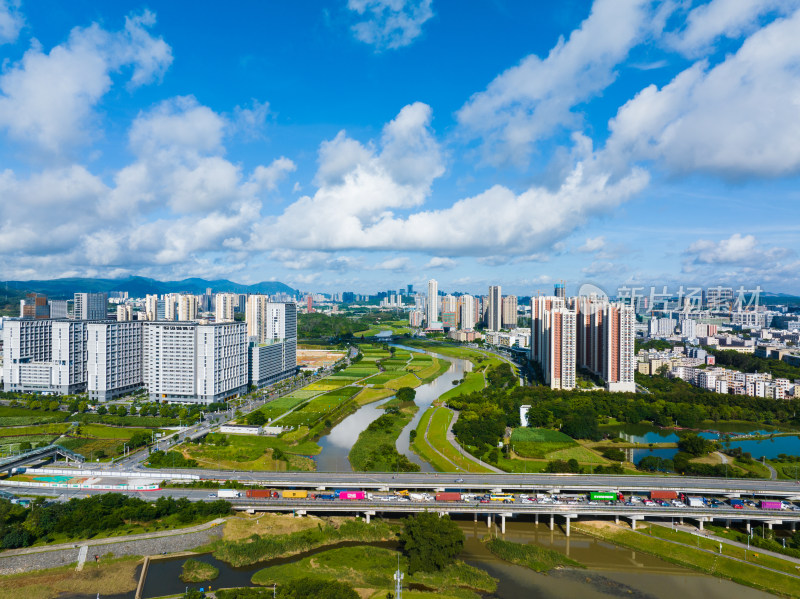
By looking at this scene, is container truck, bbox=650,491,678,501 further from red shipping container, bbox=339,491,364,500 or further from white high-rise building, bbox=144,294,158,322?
white high-rise building, bbox=144,294,158,322

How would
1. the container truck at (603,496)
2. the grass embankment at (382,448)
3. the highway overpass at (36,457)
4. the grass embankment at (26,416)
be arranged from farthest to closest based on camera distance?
the grass embankment at (26,416)
the grass embankment at (382,448)
the highway overpass at (36,457)
the container truck at (603,496)

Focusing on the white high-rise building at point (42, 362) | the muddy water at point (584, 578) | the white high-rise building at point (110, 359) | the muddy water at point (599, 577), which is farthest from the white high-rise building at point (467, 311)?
the muddy water at point (584, 578)

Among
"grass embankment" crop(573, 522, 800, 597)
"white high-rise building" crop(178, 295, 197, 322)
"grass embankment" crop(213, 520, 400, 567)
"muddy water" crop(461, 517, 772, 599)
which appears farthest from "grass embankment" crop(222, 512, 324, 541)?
"white high-rise building" crop(178, 295, 197, 322)

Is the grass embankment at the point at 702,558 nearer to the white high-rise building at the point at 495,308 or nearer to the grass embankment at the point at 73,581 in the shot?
the grass embankment at the point at 73,581

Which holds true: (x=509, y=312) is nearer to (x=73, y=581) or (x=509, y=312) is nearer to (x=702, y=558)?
(x=702, y=558)

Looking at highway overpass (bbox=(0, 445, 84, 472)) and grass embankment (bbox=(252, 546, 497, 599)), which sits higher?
highway overpass (bbox=(0, 445, 84, 472))

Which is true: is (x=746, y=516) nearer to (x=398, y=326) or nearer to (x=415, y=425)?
(x=415, y=425)
